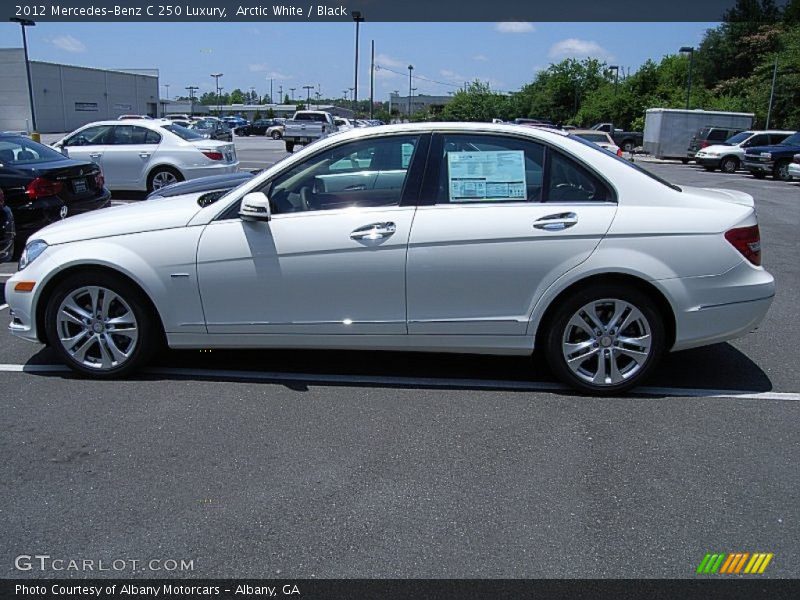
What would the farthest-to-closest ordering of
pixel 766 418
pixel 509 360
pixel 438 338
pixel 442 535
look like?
pixel 509 360, pixel 438 338, pixel 766 418, pixel 442 535

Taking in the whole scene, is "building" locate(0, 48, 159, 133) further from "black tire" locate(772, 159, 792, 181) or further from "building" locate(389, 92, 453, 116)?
"black tire" locate(772, 159, 792, 181)

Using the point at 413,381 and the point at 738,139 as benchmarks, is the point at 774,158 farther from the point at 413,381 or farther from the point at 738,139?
the point at 413,381

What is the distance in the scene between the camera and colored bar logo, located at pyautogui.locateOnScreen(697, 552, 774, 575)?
9.34 feet

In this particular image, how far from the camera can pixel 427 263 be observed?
4.43 meters

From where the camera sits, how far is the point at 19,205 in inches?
342

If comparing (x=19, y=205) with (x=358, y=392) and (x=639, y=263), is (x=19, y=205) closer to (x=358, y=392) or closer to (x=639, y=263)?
(x=358, y=392)

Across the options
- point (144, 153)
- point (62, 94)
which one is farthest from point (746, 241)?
point (62, 94)

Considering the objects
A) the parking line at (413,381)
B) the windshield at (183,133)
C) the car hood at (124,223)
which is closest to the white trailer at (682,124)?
the windshield at (183,133)

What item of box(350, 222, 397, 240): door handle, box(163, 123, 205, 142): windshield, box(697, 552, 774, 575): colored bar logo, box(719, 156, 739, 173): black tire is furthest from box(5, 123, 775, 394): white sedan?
box(719, 156, 739, 173): black tire

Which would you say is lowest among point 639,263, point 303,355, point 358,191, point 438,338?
point 303,355

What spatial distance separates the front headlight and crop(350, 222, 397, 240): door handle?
2.15 meters
